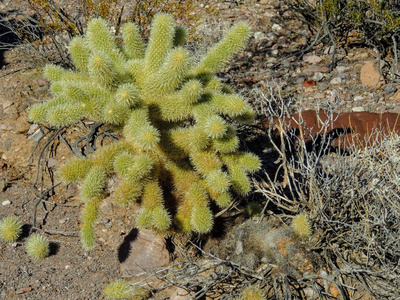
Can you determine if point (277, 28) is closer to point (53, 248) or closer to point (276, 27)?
point (276, 27)

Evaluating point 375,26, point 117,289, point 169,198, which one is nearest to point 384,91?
point 375,26

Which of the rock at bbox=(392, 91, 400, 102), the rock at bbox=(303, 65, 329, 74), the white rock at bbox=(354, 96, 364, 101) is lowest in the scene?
the rock at bbox=(392, 91, 400, 102)

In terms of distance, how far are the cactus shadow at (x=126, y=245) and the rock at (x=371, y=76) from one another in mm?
3009

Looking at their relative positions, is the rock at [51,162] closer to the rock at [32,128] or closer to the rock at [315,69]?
the rock at [32,128]

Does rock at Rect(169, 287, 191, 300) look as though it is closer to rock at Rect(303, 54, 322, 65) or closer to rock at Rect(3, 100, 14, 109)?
rock at Rect(3, 100, 14, 109)

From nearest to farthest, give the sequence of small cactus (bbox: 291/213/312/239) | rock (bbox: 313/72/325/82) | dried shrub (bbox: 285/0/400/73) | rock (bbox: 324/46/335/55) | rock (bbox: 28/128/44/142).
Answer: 1. small cactus (bbox: 291/213/312/239)
2. rock (bbox: 28/128/44/142)
3. dried shrub (bbox: 285/0/400/73)
4. rock (bbox: 313/72/325/82)
5. rock (bbox: 324/46/335/55)

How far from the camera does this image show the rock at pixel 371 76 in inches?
222

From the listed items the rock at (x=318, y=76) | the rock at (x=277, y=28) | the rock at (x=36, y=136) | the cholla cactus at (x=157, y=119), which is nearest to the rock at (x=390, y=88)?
the rock at (x=318, y=76)

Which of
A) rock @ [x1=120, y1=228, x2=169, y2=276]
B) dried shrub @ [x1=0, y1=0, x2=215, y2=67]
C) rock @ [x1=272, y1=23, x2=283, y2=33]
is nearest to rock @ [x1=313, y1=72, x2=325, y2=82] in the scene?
rock @ [x1=272, y1=23, x2=283, y2=33]

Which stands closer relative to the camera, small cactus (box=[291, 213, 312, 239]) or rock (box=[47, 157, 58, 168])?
small cactus (box=[291, 213, 312, 239])

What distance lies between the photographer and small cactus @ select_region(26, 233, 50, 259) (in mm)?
4062

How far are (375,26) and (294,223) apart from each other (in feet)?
11.0

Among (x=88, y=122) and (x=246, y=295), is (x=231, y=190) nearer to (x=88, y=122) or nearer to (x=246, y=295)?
(x=246, y=295)

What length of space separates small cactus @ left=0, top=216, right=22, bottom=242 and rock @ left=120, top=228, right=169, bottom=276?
895mm
